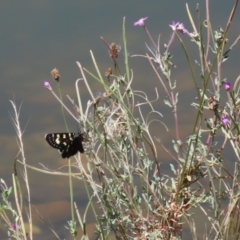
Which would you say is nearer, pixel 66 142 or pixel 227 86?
pixel 227 86

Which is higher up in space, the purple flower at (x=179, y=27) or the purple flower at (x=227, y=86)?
the purple flower at (x=179, y=27)

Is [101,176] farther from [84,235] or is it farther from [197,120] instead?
[197,120]

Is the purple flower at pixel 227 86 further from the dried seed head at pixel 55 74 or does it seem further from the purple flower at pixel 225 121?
the dried seed head at pixel 55 74

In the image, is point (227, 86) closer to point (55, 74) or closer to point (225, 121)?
point (225, 121)

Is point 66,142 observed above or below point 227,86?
below

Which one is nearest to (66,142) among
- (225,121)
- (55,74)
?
(55,74)

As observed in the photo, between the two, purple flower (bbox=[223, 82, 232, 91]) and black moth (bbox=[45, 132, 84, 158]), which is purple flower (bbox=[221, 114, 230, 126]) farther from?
black moth (bbox=[45, 132, 84, 158])

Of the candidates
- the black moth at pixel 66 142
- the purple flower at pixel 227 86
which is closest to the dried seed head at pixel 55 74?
the black moth at pixel 66 142

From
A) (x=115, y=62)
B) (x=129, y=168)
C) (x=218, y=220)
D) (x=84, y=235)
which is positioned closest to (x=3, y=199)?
(x=84, y=235)

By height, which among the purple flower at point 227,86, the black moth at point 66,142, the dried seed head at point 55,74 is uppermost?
the dried seed head at point 55,74

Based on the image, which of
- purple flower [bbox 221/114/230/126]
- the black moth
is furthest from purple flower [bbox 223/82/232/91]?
the black moth
